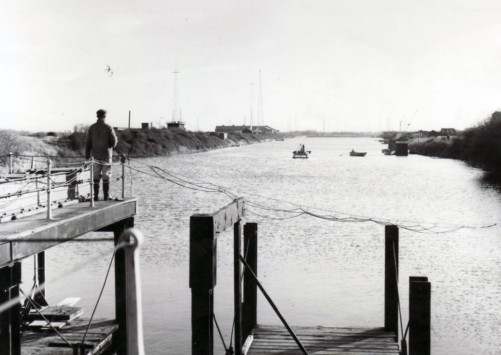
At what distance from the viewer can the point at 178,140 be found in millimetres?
140125

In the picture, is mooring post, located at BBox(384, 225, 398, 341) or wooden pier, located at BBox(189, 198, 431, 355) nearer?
wooden pier, located at BBox(189, 198, 431, 355)

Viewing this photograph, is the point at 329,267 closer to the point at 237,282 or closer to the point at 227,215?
the point at 237,282

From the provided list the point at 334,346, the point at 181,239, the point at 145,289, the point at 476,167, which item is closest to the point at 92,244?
the point at 181,239

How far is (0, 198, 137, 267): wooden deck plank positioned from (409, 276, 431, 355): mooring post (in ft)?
21.8

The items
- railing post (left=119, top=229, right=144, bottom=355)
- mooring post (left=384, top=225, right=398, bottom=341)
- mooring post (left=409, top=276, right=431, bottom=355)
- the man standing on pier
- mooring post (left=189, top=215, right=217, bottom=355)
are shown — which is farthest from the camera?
mooring post (left=384, top=225, right=398, bottom=341)

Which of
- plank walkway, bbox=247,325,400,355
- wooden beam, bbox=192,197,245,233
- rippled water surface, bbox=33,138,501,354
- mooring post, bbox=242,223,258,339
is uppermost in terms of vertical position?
wooden beam, bbox=192,197,245,233

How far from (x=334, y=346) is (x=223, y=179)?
5239cm

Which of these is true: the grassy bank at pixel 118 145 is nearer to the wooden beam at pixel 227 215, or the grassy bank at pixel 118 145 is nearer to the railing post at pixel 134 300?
the wooden beam at pixel 227 215

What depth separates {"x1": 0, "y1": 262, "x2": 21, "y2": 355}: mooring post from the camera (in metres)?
10.0

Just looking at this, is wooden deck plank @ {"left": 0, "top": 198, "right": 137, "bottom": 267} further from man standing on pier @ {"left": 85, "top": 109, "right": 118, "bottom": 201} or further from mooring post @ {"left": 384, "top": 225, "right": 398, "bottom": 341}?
mooring post @ {"left": 384, "top": 225, "right": 398, "bottom": 341}

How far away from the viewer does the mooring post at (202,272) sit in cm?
1028

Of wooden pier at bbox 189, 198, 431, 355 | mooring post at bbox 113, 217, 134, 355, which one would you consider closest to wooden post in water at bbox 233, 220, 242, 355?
wooden pier at bbox 189, 198, 431, 355

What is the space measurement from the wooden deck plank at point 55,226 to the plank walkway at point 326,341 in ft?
15.4

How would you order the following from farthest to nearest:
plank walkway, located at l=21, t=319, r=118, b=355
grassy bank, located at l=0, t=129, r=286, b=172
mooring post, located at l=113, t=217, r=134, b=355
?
grassy bank, located at l=0, t=129, r=286, b=172
mooring post, located at l=113, t=217, r=134, b=355
plank walkway, located at l=21, t=319, r=118, b=355
